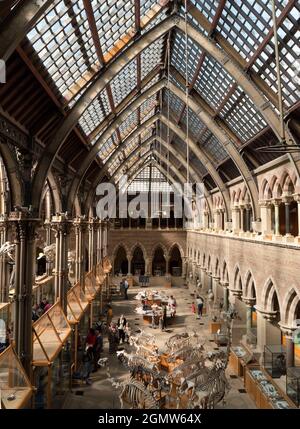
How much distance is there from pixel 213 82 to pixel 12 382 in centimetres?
1772

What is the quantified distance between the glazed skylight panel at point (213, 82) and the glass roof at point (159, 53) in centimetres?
7

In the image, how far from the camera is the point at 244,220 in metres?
25.0

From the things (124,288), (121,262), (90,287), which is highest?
(90,287)

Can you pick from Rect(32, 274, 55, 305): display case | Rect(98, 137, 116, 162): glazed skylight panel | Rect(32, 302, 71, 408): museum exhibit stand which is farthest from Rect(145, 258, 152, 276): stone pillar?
Rect(32, 302, 71, 408): museum exhibit stand

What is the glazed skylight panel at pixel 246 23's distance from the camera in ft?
42.4

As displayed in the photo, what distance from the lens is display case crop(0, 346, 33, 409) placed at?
363 inches

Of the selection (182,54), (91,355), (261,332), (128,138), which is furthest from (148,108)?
(91,355)

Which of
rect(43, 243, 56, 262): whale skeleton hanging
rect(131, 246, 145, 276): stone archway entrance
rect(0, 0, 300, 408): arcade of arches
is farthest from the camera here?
rect(131, 246, 145, 276): stone archway entrance

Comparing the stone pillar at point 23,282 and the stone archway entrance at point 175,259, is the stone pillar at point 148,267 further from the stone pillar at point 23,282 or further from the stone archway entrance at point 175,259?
the stone pillar at point 23,282

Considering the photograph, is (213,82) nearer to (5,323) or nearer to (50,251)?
(50,251)

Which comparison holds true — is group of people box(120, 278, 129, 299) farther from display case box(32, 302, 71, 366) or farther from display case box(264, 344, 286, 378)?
display case box(264, 344, 286, 378)

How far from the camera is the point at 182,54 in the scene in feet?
67.4

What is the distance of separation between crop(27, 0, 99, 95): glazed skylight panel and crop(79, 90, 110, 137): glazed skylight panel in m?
4.04

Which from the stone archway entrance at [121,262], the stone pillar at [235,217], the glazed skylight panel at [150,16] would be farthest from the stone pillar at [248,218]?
the stone archway entrance at [121,262]
